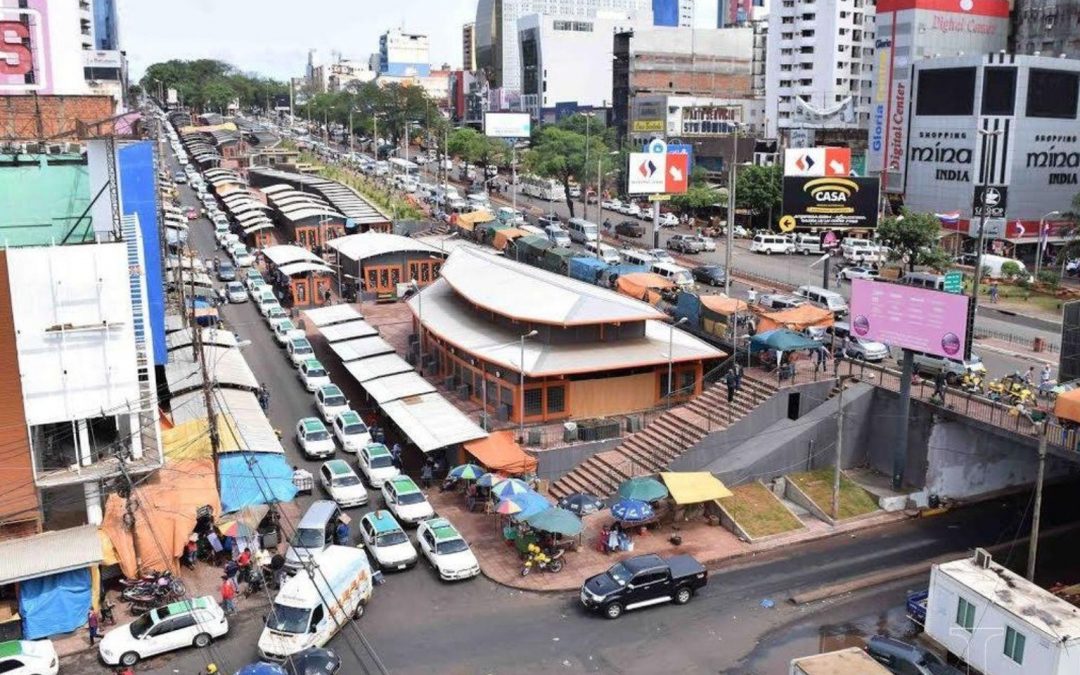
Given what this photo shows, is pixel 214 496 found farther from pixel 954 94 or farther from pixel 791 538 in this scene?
pixel 954 94

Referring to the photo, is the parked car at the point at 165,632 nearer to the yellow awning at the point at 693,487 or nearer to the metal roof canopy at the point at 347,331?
the yellow awning at the point at 693,487

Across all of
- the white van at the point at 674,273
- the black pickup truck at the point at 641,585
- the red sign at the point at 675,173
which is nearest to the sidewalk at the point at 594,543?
the black pickup truck at the point at 641,585

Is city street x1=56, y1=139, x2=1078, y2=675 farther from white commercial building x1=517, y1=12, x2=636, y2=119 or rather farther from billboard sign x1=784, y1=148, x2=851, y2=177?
white commercial building x1=517, y1=12, x2=636, y2=119

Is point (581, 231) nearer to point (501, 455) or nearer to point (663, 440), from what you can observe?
point (663, 440)

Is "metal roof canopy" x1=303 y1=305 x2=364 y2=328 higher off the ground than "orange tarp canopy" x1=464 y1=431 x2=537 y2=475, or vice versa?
"metal roof canopy" x1=303 y1=305 x2=364 y2=328

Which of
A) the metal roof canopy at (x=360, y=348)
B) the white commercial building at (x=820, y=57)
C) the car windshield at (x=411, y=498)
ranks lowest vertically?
the car windshield at (x=411, y=498)

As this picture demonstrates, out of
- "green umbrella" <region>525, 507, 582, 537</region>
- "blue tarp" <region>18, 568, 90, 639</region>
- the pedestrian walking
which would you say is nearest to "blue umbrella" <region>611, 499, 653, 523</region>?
"green umbrella" <region>525, 507, 582, 537</region>

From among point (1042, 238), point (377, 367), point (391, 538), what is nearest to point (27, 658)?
point (391, 538)
